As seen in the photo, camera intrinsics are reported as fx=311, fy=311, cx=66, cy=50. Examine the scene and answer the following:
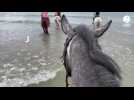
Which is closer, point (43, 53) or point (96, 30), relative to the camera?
point (96, 30)

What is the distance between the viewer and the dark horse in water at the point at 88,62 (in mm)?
1545

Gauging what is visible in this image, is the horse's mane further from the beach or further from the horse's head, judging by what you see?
the beach

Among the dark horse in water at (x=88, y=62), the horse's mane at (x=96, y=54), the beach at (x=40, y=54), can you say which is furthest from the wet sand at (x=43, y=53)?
the horse's mane at (x=96, y=54)

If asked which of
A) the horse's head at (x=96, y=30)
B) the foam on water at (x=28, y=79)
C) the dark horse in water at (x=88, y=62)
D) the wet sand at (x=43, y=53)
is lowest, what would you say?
the wet sand at (x=43, y=53)

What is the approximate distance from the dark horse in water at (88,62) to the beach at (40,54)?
358 centimetres

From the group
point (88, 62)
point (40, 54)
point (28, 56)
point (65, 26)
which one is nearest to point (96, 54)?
point (88, 62)

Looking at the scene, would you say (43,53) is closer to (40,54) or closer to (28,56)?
(40,54)

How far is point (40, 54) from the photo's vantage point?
7906 mm

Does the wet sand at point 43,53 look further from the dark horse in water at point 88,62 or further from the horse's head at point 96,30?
the dark horse in water at point 88,62

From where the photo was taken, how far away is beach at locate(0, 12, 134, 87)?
5.91 m

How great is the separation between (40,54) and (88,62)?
6.26 meters
